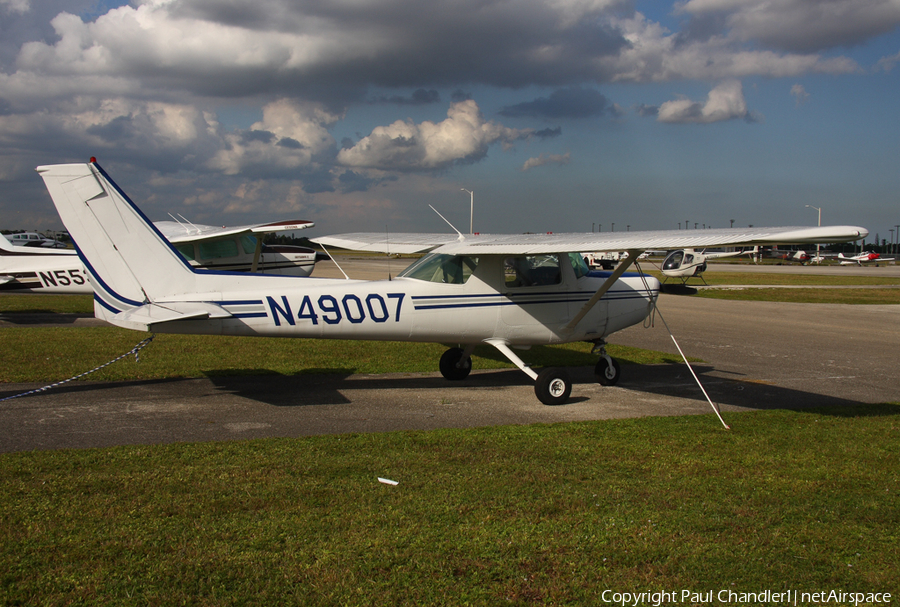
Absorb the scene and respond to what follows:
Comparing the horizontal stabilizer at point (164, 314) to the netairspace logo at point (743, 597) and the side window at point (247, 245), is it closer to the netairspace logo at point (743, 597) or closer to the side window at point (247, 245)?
the netairspace logo at point (743, 597)

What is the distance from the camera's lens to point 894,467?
5602 millimetres

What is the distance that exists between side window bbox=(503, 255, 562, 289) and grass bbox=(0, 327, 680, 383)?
8.31 ft

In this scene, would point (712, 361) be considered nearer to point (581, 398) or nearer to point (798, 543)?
point (581, 398)

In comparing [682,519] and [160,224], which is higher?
[160,224]

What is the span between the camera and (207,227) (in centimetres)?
1783

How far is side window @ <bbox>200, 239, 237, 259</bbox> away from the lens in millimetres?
15844

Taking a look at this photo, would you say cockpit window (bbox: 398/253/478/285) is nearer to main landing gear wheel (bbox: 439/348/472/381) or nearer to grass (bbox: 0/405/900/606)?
main landing gear wheel (bbox: 439/348/472/381)

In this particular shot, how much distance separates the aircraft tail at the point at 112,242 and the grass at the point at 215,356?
228cm

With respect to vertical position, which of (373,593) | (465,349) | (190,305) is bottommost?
(373,593)

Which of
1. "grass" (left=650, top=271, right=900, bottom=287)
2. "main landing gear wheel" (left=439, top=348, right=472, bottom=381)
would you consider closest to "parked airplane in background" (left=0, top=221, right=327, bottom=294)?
"main landing gear wheel" (left=439, top=348, right=472, bottom=381)

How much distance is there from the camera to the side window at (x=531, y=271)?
8672 millimetres

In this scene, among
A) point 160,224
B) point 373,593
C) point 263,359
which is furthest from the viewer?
point 160,224

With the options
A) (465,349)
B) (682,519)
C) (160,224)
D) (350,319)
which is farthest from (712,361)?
(160,224)

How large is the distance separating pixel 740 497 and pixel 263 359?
26.6 ft
